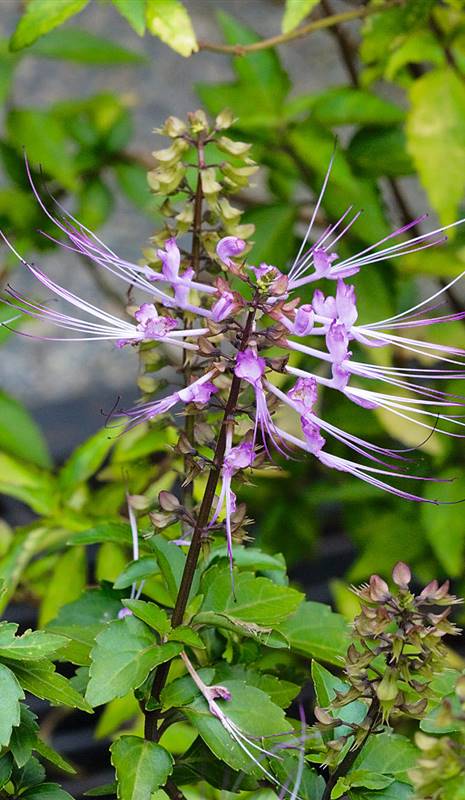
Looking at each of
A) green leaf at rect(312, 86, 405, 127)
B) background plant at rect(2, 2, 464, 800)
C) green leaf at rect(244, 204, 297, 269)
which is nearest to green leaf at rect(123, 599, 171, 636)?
background plant at rect(2, 2, 464, 800)

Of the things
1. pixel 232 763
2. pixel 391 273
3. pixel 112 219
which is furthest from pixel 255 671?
pixel 112 219

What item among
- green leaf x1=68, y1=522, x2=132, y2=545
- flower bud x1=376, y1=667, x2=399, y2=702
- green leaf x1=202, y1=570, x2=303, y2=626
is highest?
green leaf x1=68, y1=522, x2=132, y2=545

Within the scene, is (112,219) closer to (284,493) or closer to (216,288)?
(284,493)

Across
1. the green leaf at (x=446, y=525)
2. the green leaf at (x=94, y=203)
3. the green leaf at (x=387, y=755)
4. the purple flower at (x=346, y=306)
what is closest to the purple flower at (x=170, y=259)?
the purple flower at (x=346, y=306)

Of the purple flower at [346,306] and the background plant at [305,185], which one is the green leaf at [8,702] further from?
the background plant at [305,185]

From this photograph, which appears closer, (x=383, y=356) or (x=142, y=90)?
(x=383, y=356)

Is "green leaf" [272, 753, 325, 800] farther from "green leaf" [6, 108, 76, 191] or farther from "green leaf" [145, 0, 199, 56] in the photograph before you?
"green leaf" [6, 108, 76, 191]

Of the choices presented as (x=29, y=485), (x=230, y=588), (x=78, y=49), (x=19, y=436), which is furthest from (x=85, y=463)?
(x=78, y=49)
